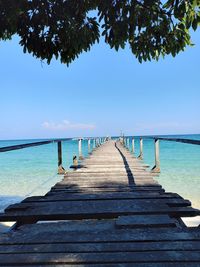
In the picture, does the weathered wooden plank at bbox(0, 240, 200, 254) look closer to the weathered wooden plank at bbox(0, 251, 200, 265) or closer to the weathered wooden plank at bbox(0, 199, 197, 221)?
the weathered wooden plank at bbox(0, 251, 200, 265)

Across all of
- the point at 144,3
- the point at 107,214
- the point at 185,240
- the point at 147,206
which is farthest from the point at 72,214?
the point at 144,3

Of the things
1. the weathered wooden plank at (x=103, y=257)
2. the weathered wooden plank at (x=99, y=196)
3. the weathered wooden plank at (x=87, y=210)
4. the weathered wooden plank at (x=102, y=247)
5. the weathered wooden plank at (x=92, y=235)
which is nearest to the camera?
the weathered wooden plank at (x=103, y=257)

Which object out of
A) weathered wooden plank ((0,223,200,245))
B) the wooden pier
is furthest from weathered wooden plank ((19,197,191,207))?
weathered wooden plank ((0,223,200,245))

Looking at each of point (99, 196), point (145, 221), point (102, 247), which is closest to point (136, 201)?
point (99, 196)

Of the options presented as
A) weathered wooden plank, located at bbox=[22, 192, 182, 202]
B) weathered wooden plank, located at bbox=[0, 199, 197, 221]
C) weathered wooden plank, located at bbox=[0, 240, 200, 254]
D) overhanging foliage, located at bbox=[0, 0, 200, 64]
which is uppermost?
overhanging foliage, located at bbox=[0, 0, 200, 64]

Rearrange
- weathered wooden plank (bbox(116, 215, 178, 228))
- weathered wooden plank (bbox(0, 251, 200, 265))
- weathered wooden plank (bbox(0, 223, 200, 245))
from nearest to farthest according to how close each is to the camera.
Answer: weathered wooden plank (bbox(0, 251, 200, 265)), weathered wooden plank (bbox(0, 223, 200, 245)), weathered wooden plank (bbox(116, 215, 178, 228))

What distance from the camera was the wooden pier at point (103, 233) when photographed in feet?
7.36

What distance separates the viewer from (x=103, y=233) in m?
2.82

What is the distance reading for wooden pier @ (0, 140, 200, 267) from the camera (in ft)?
7.36

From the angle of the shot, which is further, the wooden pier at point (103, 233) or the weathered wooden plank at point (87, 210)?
the weathered wooden plank at point (87, 210)

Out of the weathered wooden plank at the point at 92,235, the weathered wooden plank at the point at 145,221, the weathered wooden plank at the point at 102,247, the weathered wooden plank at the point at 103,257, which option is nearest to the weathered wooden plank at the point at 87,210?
the weathered wooden plank at the point at 145,221

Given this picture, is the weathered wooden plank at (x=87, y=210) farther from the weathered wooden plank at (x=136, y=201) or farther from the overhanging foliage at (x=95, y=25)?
the overhanging foliage at (x=95, y=25)

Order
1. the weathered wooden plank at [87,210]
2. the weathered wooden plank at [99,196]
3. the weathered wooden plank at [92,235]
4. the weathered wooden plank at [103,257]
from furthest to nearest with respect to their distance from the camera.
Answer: the weathered wooden plank at [99,196]
the weathered wooden plank at [87,210]
the weathered wooden plank at [92,235]
the weathered wooden plank at [103,257]

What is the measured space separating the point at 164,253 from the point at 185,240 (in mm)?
336
